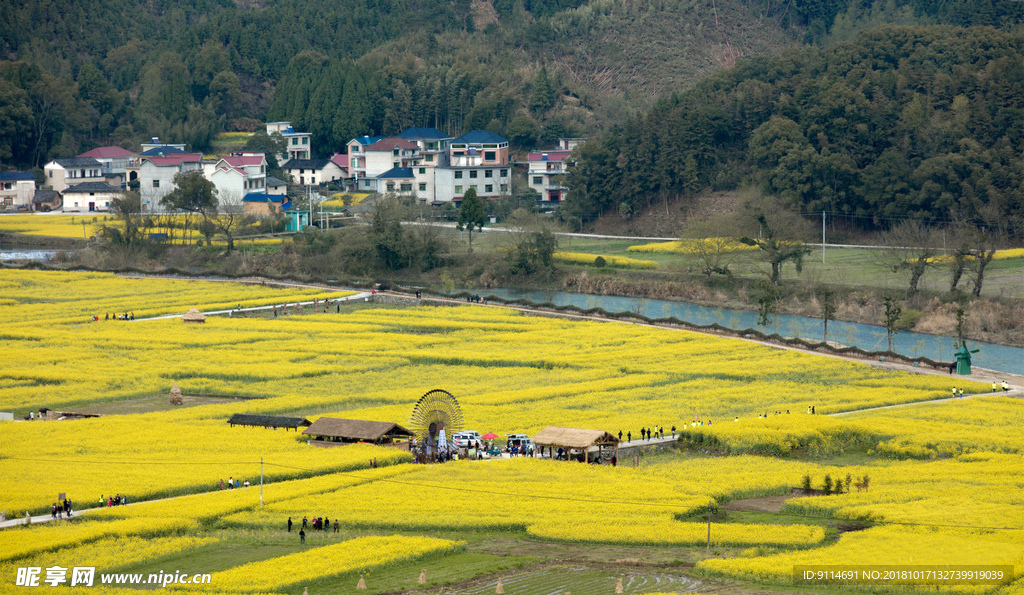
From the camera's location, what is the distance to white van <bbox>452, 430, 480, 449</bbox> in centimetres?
3897

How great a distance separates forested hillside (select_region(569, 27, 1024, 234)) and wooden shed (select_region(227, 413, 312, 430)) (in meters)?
48.7

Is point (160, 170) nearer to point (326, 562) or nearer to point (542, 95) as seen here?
point (542, 95)

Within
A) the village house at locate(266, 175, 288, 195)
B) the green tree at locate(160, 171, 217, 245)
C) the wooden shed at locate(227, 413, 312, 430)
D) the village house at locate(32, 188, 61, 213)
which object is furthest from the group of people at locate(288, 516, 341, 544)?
the village house at locate(32, 188, 61, 213)

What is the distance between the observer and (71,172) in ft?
360

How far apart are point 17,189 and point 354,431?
79.6m

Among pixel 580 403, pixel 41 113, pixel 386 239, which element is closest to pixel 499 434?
pixel 580 403

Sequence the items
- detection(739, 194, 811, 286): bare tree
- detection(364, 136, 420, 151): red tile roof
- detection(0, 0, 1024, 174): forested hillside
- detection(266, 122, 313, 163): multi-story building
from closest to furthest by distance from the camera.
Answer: detection(739, 194, 811, 286): bare tree, detection(364, 136, 420, 151): red tile roof, detection(0, 0, 1024, 174): forested hillside, detection(266, 122, 313, 163): multi-story building

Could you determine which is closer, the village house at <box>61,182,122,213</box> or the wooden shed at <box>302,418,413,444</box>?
the wooden shed at <box>302,418,413,444</box>

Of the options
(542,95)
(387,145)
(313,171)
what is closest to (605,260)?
(387,145)

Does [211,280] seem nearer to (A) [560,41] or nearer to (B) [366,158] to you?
(B) [366,158]

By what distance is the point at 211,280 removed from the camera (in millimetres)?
81438

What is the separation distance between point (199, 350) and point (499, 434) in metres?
21.5

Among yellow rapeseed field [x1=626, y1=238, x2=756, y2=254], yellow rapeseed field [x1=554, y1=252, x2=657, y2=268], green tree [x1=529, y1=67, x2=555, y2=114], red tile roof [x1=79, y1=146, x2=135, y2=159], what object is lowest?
yellow rapeseed field [x1=554, y1=252, x2=657, y2=268]

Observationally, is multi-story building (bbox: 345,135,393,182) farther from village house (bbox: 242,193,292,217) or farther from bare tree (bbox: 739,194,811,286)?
bare tree (bbox: 739,194,811,286)
